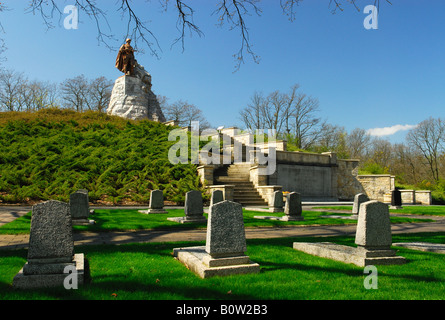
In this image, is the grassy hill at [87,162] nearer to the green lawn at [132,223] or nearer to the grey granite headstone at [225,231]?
the green lawn at [132,223]

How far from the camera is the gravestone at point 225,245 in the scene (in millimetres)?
4805

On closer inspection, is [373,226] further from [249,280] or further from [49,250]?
[49,250]

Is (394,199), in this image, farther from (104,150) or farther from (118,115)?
(118,115)

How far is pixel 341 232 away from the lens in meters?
10.3

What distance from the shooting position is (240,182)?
22531mm

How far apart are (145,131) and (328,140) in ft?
115

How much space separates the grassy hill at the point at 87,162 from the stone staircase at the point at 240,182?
259cm

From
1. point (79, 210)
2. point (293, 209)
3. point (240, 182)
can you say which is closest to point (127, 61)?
point (240, 182)

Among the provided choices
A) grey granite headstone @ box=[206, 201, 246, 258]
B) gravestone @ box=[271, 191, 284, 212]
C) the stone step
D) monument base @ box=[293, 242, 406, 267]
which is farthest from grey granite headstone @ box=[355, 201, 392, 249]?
the stone step

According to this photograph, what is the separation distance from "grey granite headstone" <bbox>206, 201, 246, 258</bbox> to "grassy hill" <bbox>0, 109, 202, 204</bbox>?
44.8 feet

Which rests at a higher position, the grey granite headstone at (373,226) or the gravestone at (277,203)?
the grey granite headstone at (373,226)

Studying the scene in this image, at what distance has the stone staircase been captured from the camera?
68.0 ft

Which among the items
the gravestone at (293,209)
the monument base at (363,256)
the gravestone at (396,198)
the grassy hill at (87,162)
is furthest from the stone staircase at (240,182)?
the monument base at (363,256)
